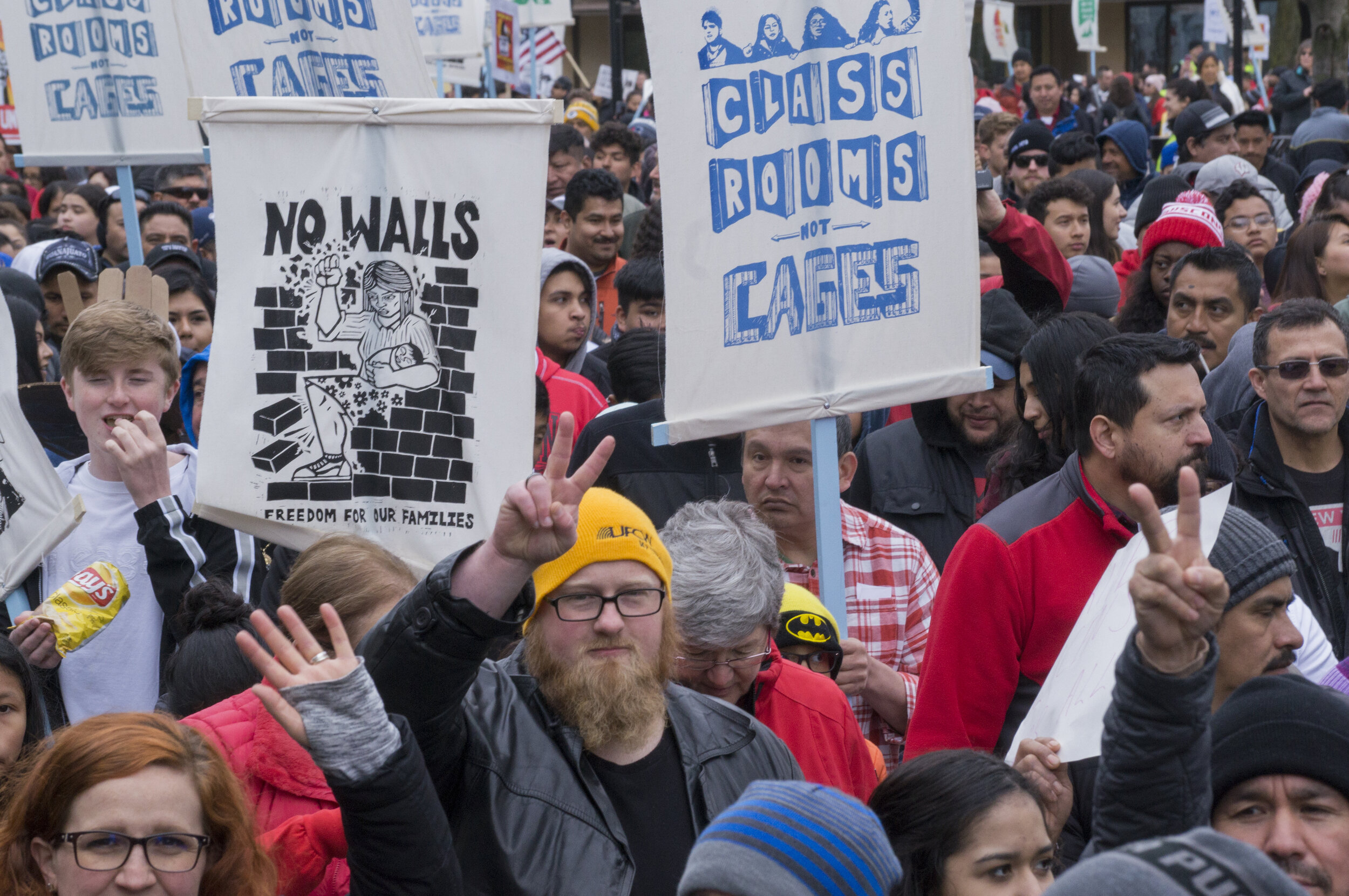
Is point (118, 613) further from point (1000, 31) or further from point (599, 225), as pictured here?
point (1000, 31)

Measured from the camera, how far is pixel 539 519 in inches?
89.4

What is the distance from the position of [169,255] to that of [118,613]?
3139 millimetres

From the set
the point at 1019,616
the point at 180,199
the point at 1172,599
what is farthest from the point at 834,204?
the point at 180,199

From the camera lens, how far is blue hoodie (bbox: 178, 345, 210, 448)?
4.93 m

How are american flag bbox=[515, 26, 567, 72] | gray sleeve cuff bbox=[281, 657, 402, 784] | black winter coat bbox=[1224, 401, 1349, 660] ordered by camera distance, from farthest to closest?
1. american flag bbox=[515, 26, 567, 72]
2. black winter coat bbox=[1224, 401, 1349, 660]
3. gray sleeve cuff bbox=[281, 657, 402, 784]

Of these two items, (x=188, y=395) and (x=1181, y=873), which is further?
(x=188, y=395)

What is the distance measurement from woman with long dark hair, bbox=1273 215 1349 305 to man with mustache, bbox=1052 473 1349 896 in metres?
4.17

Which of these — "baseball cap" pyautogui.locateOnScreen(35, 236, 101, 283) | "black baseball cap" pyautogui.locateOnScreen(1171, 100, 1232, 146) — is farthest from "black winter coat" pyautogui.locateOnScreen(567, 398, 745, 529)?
"black baseball cap" pyautogui.locateOnScreen(1171, 100, 1232, 146)

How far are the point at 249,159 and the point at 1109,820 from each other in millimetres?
2546

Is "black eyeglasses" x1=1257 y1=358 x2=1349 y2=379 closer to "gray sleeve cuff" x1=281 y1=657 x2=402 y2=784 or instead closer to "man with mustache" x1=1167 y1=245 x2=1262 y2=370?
"man with mustache" x1=1167 y1=245 x2=1262 y2=370

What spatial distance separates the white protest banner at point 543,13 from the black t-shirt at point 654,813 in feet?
40.6

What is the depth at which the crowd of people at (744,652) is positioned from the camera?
205 centimetres

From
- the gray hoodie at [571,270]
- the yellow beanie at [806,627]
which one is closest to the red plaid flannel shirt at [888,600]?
the yellow beanie at [806,627]

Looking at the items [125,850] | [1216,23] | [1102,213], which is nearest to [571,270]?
[1102,213]
